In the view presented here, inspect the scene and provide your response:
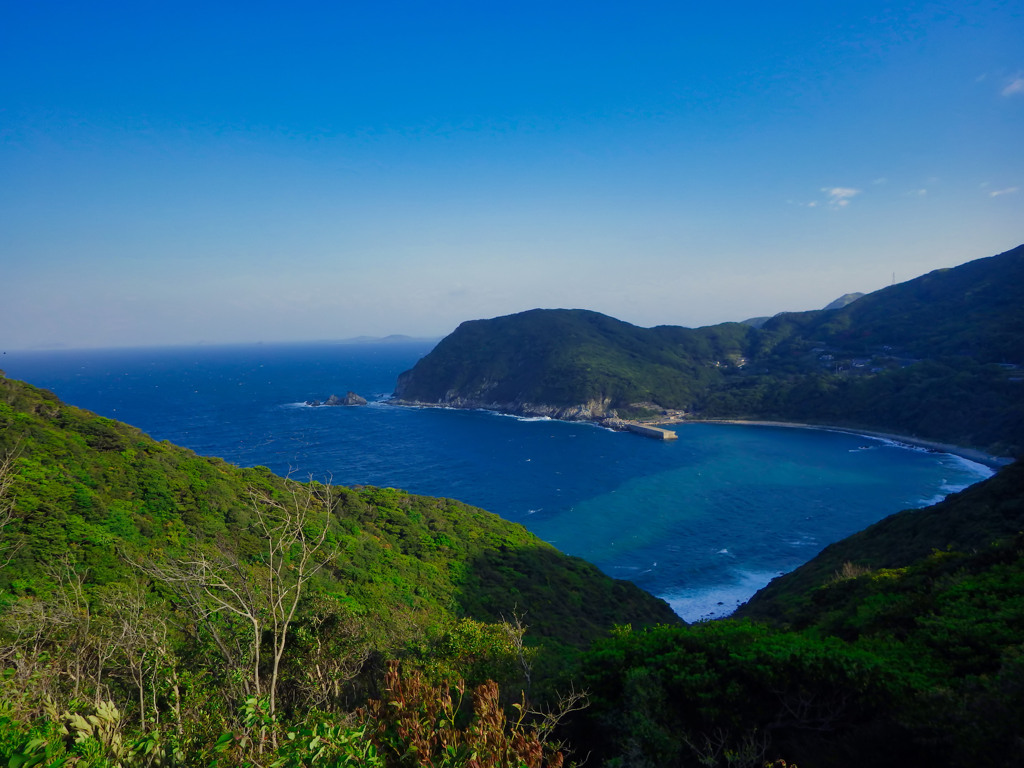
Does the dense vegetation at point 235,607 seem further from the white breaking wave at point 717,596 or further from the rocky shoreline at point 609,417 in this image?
the rocky shoreline at point 609,417

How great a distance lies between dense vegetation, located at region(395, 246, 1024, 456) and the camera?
7744 cm

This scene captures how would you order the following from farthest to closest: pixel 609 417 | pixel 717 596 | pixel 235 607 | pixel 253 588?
pixel 609 417 < pixel 717 596 < pixel 253 588 < pixel 235 607

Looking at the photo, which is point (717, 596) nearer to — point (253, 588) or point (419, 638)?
point (419, 638)

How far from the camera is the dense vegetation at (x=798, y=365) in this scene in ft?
254

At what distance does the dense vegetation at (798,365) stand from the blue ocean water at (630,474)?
8.98m

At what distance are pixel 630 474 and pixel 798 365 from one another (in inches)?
3018

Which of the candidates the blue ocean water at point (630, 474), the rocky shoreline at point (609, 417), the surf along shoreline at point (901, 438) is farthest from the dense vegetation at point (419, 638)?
the rocky shoreline at point (609, 417)

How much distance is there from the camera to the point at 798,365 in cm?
11588

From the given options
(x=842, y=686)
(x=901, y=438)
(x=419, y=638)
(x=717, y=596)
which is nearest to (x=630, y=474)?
(x=717, y=596)

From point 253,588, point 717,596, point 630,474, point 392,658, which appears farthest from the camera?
point 630,474

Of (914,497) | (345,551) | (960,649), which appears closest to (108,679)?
(345,551)

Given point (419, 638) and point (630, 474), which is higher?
point (419, 638)

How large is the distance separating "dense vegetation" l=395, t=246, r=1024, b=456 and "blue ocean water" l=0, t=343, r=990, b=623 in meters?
8.98

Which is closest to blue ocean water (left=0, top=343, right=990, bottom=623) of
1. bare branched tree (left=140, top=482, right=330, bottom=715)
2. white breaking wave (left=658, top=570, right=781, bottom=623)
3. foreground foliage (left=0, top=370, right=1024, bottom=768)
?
white breaking wave (left=658, top=570, right=781, bottom=623)
